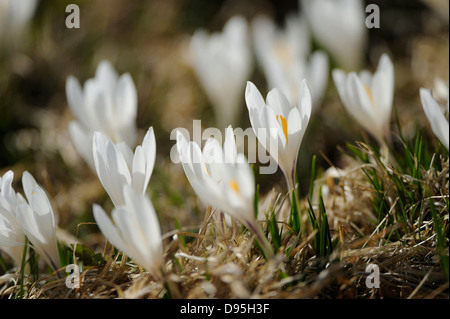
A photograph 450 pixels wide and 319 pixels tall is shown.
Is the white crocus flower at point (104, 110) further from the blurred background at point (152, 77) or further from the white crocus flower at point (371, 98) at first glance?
the white crocus flower at point (371, 98)

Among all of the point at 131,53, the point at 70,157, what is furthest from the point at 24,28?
the point at 70,157

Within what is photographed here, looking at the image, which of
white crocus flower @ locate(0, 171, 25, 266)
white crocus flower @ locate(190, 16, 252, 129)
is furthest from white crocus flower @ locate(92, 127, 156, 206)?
Result: white crocus flower @ locate(190, 16, 252, 129)

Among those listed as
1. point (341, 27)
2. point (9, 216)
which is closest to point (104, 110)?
point (9, 216)

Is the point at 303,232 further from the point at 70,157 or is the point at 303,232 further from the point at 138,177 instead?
the point at 70,157

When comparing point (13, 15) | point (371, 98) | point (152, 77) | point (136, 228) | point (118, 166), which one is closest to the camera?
point (136, 228)
